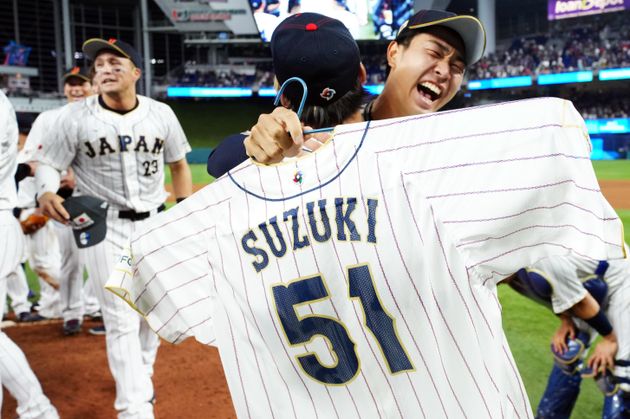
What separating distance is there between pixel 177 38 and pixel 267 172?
121 feet

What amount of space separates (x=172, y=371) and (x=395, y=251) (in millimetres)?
3341

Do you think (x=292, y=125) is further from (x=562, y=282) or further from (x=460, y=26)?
(x=562, y=282)

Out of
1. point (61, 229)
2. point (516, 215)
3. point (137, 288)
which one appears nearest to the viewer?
point (516, 215)

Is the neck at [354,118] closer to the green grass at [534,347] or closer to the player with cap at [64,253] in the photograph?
the green grass at [534,347]

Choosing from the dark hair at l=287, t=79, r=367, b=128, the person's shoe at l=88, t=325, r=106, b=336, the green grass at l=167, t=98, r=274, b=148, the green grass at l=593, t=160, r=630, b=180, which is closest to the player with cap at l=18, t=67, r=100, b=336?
the person's shoe at l=88, t=325, r=106, b=336

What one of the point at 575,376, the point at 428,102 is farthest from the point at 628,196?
the point at 428,102

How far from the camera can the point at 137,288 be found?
1.33 meters

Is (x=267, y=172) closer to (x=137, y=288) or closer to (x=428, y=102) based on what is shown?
(x=137, y=288)

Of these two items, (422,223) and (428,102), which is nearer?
(422,223)

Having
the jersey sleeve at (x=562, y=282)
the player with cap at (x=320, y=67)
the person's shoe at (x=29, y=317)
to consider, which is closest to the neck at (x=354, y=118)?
the player with cap at (x=320, y=67)

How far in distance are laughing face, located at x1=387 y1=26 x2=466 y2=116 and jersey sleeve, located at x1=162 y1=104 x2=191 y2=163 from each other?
241cm

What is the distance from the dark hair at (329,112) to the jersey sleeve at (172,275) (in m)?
0.28

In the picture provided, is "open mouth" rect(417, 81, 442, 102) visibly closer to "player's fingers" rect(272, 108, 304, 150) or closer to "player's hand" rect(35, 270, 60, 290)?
"player's fingers" rect(272, 108, 304, 150)

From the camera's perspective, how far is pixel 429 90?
1481 millimetres
